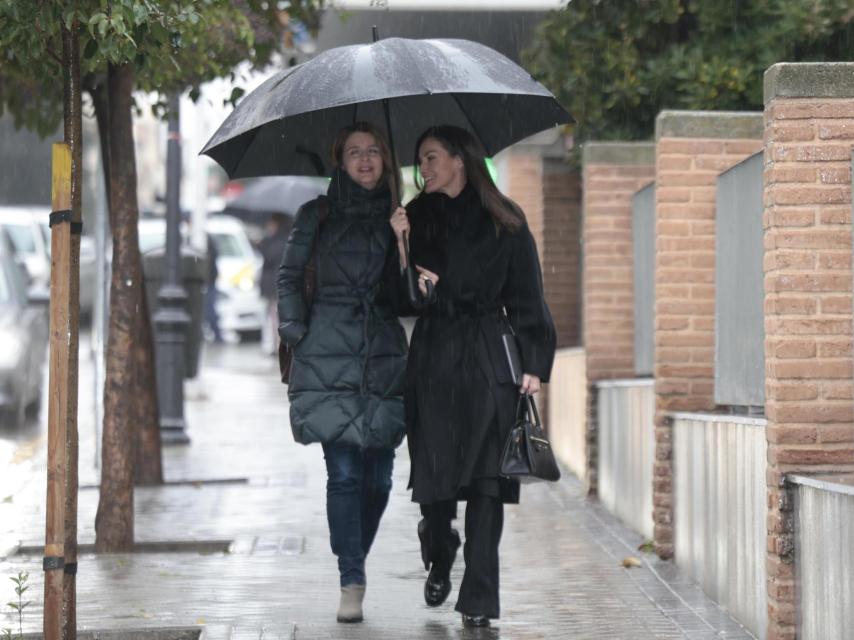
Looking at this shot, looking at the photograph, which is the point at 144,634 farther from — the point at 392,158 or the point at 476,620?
the point at 392,158

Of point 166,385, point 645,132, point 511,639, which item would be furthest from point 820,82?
point 166,385

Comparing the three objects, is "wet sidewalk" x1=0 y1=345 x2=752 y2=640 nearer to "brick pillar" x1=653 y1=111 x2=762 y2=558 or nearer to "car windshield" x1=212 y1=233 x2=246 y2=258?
"brick pillar" x1=653 y1=111 x2=762 y2=558

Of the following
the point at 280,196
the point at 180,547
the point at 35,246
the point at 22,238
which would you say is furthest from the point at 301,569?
the point at 22,238

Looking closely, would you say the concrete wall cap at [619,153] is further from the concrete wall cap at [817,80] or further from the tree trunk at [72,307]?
the tree trunk at [72,307]

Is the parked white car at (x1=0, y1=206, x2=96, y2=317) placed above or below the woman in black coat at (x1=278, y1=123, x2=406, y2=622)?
above

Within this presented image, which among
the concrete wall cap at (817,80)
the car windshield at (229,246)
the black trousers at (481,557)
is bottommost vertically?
the black trousers at (481,557)

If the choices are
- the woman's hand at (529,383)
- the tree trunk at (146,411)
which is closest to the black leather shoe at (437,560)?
Answer: the woman's hand at (529,383)

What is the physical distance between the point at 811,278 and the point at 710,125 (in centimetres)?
267

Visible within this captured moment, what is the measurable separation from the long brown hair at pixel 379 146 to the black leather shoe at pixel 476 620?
1633mm

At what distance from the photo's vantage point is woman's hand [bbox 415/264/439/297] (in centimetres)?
696

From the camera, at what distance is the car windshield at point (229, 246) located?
34.7 meters

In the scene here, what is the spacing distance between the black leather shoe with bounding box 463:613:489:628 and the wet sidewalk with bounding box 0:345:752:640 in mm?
33

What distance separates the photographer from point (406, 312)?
7156mm

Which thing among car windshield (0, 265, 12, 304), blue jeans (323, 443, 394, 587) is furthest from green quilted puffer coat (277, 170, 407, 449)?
car windshield (0, 265, 12, 304)
